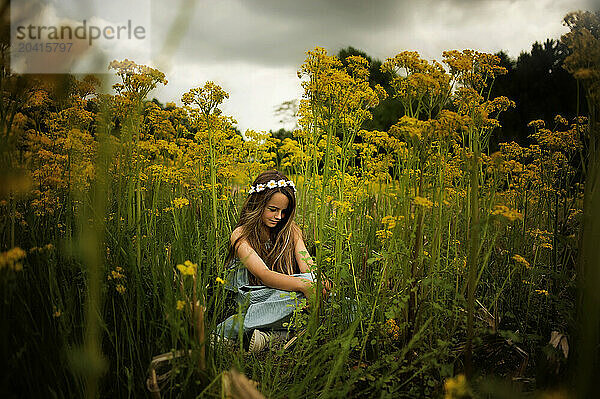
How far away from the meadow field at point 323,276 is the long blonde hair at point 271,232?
35cm

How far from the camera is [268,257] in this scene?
3244 mm

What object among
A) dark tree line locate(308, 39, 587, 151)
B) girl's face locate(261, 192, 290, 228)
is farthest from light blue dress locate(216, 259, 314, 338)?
dark tree line locate(308, 39, 587, 151)

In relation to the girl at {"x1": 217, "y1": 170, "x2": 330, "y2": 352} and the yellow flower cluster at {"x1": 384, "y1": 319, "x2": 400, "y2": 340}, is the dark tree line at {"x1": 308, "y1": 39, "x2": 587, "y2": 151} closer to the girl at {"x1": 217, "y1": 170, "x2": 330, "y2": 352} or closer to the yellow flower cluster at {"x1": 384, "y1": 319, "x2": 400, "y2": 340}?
the girl at {"x1": 217, "y1": 170, "x2": 330, "y2": 352}

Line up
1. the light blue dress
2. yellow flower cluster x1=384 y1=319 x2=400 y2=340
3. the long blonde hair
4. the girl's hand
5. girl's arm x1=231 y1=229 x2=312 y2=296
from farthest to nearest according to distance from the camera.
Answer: the long blonde hair
girl's arm x1=231 y1=229 x2=312 y2=296
the light blue dress
the girl's hand
yellow flower cluster x1=384 y1=319 x2=400 y2=340

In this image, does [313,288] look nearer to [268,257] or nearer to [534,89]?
[268,257]

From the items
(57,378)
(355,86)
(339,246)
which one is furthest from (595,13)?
(57,378)

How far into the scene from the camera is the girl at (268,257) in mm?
2840

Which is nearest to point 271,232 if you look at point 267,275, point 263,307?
point 267,275

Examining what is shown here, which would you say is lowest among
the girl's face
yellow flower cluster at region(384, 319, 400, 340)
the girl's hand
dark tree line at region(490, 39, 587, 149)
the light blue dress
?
the light blue dress

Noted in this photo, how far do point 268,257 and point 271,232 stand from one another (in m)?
0.25

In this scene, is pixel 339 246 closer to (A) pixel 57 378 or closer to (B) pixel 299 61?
(B) pixel 299 61

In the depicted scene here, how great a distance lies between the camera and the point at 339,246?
217 centimetres

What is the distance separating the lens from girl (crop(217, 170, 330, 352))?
2840mm

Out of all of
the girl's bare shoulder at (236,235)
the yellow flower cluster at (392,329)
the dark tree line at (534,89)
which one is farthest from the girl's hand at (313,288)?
the dark tree line at (534,89)
